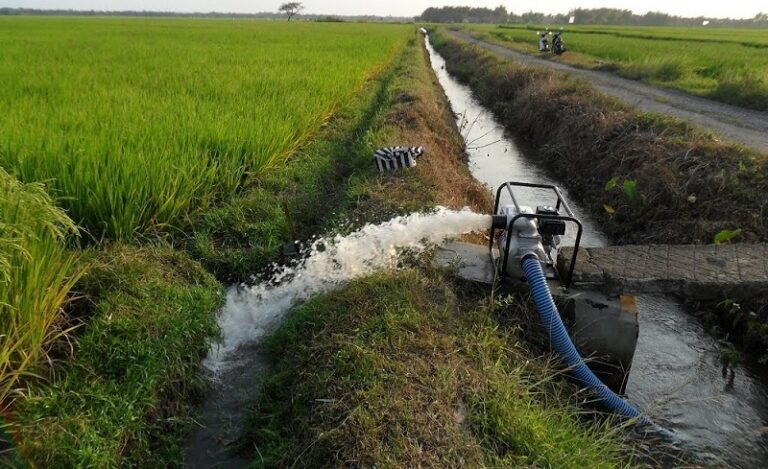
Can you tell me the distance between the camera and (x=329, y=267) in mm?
3914

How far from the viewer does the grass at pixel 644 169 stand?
4832 mm

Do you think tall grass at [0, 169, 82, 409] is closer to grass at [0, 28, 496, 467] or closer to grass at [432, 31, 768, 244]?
grass at [0, 28, 496, 467]

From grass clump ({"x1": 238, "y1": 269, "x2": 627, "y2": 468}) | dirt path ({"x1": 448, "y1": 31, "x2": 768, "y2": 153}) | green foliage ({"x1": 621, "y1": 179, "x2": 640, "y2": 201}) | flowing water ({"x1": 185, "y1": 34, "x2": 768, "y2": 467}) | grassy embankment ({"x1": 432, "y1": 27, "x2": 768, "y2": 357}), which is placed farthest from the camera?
dirt path ({"x1": 448, "y1": 31, "x2": 768, "y2": 153})

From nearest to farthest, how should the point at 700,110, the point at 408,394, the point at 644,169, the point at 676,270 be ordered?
1. the point at 408,394
2. the point at 676,270
3. the point at 644,169
4. the point at 700,110

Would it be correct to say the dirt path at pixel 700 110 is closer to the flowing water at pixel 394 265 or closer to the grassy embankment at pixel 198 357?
the flowing water at pixel 394 265

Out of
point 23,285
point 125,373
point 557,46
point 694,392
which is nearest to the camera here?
point 23,285

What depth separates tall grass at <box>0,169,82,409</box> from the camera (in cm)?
230

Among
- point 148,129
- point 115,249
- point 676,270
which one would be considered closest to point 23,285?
point 115,249

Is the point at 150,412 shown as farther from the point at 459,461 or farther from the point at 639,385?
the point at 639,385

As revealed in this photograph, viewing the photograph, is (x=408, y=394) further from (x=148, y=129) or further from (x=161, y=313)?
(x=148, y=129)

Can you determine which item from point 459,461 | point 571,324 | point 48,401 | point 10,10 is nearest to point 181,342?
point 48,401

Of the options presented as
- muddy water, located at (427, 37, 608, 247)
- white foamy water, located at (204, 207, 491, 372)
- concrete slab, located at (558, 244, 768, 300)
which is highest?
concrete slab, located at (558, 244, 768, 300)

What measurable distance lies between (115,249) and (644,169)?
5643mm

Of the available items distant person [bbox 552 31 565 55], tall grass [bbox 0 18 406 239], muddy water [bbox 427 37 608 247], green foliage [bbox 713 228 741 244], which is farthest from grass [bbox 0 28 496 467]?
distant person [bbox 552 31 565 55]
